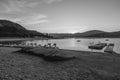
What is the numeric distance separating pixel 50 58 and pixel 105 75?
A: 5295 mm

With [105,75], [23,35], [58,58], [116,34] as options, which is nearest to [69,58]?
[58,58]

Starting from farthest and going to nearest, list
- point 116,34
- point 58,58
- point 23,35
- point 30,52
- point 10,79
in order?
point 116,34 < point 23,35 < point 30,52 < point 58,58 < point 10,79

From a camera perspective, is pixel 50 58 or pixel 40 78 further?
pixel 50 58

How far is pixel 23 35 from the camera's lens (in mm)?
105625

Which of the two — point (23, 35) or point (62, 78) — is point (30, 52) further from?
point (23, 35)

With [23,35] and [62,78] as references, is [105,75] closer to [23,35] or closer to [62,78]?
[62,78]

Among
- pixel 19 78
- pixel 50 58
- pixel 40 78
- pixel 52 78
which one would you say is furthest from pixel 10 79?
pixel 50 58

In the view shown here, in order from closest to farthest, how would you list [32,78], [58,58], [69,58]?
1. [32,78]
2. [58,58]
3. [69,58]

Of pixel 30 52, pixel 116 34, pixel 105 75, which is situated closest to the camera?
pixel 105 75

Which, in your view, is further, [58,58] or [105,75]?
[58,58]

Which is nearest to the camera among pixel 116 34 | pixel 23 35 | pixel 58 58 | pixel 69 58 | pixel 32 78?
pixel 32 78

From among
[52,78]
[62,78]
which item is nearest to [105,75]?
[62,78]

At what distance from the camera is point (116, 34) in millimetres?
196125

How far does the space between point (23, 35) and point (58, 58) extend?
105346 mm
